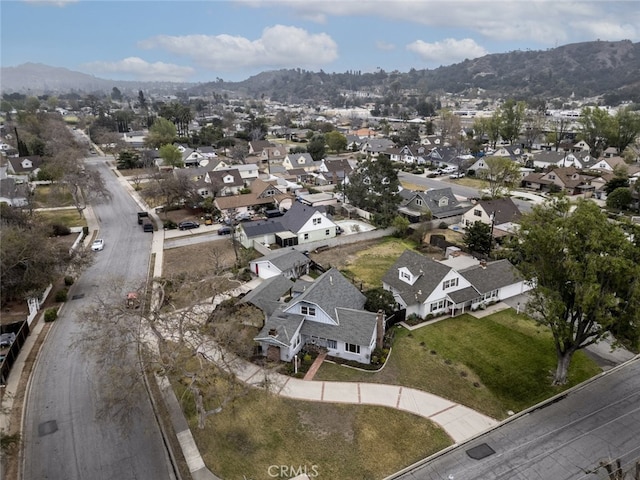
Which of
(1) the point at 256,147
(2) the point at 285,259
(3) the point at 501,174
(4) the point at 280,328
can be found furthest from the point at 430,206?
(1) the point at 256,147

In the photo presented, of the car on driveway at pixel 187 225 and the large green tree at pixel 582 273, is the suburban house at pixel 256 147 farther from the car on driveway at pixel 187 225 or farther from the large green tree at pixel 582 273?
the large green tree at pixel 582 273

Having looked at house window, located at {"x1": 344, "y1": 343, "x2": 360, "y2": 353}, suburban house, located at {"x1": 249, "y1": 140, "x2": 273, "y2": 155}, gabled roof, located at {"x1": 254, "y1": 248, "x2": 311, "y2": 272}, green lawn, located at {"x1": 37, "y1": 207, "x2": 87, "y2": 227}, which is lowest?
green lawn, located at {"x1": 37, "y1": 207, "x2": 87, "y2": 227}

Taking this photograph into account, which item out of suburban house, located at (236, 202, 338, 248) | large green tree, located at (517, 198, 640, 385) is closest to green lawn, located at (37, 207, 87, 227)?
suburban house, located at (236, 202, 338, 248)

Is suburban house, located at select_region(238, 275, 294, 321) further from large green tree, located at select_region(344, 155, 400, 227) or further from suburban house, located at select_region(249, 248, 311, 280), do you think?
large green tree, located at select_region(344, 155, 400, 227)

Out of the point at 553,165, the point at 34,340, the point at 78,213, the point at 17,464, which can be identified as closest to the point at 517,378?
the point at 17,464

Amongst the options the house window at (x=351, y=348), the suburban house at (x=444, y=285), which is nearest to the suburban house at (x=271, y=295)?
the house window at (x=351, y=348)

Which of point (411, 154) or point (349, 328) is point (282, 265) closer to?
point (349, 328)
